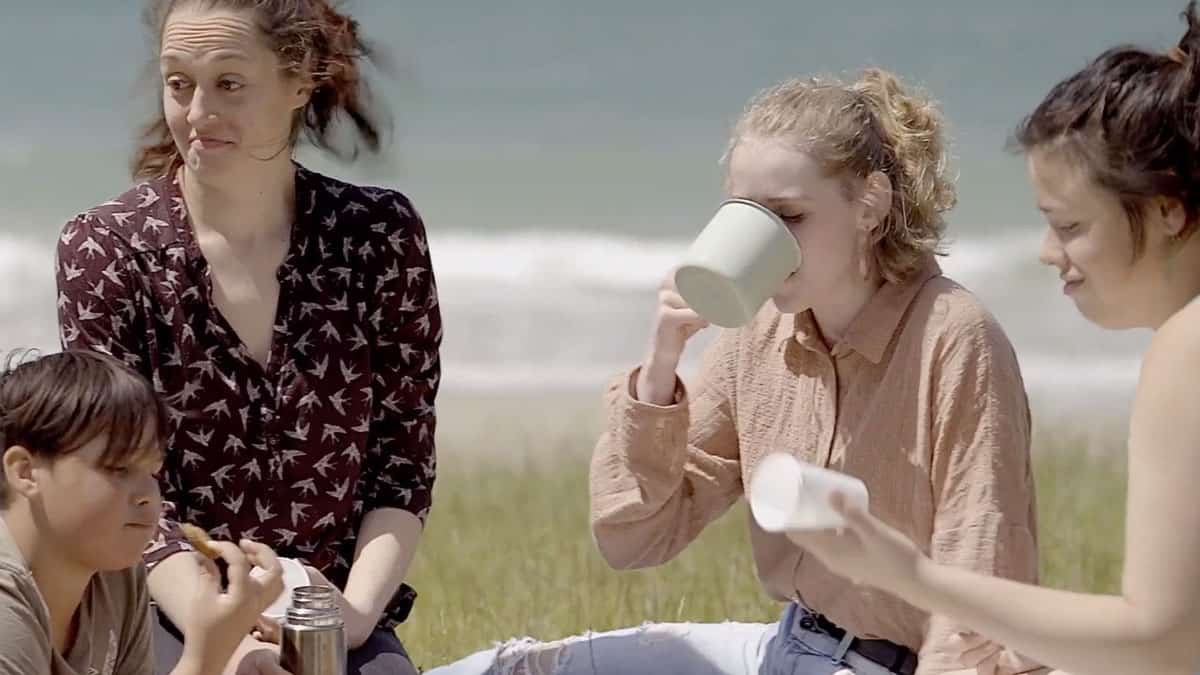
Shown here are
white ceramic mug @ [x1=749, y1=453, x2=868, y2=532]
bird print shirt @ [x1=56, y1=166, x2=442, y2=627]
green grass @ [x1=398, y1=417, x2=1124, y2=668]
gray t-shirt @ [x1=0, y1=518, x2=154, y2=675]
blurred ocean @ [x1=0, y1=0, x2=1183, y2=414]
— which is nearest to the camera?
white ceramic mug @ [x1=749, y1=453, x2=868, y2=532]

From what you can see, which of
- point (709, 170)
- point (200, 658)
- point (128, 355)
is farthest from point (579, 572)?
point (709, 170)

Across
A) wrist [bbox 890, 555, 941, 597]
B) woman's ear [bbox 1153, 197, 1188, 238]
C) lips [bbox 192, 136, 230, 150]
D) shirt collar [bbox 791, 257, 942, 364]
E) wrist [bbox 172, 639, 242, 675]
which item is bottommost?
wrist [bbox 172, 639, 242, 675]

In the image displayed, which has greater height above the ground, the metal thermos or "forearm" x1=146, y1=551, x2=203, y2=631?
the metal thermos

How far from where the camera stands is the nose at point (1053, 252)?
1641mm

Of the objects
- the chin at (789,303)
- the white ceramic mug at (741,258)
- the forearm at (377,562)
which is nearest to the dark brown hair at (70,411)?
the forearm at (377,562)

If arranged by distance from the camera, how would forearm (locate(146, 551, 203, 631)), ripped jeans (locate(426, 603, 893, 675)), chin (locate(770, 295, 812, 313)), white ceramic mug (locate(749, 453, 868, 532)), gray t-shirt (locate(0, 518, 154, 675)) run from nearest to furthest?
1. white ceramic mug (locate(749, 453, 868, 532))
2. gray t-shirt (locate(0, 518, 154, 675))
3. chin (locate(770, 295, 812, 313))
4. forearm (locate(146, 551, 203, 631))
5. ripped jeans (locate(426, 603, 893, 675))

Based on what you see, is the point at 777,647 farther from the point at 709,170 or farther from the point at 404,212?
the point at 709,170

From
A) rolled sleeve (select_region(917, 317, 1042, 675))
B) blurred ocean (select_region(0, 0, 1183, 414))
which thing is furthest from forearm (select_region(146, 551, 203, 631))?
blurred ocean (select_region(0, 0, 1183, 414))

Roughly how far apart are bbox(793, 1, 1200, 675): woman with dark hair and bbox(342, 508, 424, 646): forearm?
855 millimetres

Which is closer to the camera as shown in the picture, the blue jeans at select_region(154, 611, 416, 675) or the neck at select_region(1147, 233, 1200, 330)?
the neck at select_region(1147, 233, 1200, 330)

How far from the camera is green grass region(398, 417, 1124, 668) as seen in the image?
3.07 m

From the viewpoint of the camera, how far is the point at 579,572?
364 cm

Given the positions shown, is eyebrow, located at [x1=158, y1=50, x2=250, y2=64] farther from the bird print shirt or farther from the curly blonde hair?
A: the curly blonde hair

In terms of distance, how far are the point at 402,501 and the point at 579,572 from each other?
1.34 m
